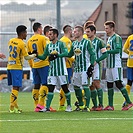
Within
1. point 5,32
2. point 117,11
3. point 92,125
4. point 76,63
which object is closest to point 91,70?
point 76,63

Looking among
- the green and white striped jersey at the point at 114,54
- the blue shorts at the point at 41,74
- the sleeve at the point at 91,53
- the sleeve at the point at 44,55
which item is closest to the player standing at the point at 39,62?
the blue shorts at the point at 41,74

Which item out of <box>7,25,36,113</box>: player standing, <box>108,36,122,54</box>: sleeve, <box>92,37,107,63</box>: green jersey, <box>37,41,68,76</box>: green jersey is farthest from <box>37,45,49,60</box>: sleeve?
<box>108,36,122,54</box>: sleeve

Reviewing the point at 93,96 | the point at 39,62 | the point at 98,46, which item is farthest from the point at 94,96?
the point at 39,62

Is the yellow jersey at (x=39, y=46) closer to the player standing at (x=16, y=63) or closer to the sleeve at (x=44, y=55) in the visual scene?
the sleeve at (x=44, y=55)

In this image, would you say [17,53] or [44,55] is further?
[44,55]

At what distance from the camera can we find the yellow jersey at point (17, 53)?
14133mm

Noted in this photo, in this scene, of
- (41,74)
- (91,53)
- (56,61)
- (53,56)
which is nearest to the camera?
(53,56)

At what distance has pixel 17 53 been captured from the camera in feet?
46.5

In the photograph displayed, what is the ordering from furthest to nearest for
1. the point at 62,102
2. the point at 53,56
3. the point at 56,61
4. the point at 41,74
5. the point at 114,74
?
the point at 62,102 → the point at 114,74 → the point at 41,74 → the point at 56,61 → the point at 53,56

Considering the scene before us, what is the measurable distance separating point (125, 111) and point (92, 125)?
3.45 metres

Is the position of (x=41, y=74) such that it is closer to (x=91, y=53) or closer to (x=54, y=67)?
(x=54, y=67)

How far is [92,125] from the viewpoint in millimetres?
11156

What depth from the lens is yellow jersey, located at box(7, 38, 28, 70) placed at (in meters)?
14.1

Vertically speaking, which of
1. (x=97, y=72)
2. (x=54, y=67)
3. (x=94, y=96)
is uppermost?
(x=54, y=67)
